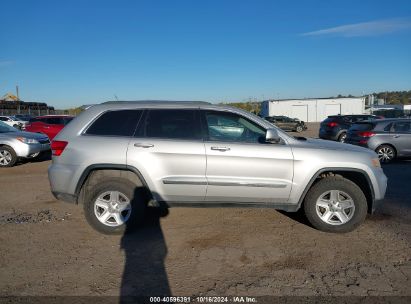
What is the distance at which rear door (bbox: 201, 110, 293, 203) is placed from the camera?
492 centimetres

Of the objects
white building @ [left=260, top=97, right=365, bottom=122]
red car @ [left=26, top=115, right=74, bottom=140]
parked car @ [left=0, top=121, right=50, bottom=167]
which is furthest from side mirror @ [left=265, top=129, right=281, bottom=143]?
white building @ [left=260, top=97, right=365, bottom=122]

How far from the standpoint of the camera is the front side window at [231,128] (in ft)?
16.6

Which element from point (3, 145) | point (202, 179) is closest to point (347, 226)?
point (202, 179)

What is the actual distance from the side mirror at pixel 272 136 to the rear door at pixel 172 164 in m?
0.86

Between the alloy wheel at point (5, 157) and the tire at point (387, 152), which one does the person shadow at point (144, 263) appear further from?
the tire at point (387, 152)

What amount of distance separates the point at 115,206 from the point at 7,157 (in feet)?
26.4

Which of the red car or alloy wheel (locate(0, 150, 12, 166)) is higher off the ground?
the red car

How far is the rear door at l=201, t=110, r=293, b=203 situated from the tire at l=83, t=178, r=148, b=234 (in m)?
0.97

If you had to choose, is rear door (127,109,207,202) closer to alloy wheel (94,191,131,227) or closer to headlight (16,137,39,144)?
alloy wheel (94,191,131,227)

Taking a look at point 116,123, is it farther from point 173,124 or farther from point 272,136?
point 272,136

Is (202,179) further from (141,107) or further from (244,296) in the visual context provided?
(244,296)

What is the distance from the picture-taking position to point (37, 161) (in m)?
12.8

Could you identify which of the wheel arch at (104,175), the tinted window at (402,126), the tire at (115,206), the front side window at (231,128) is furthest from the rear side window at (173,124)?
the tinted window at (402,126)

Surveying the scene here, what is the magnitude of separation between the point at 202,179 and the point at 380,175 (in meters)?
2.47
